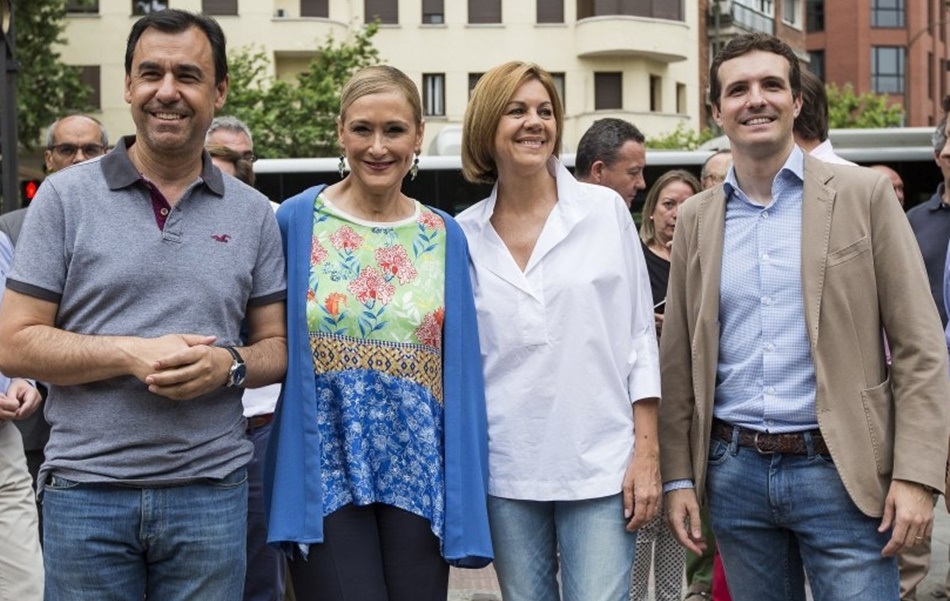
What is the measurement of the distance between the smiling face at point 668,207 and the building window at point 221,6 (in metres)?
34.9

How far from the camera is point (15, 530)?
5.45m

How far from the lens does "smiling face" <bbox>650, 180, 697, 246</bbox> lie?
7.05m

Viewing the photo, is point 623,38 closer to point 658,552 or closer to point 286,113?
point 286,113

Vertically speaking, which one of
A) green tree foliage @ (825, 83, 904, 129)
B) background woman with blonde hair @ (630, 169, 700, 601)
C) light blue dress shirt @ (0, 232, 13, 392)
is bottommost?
background woman with blonde hair @ (630, 169, 700, 601)

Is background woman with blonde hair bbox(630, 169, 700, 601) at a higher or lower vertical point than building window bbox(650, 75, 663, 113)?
lower

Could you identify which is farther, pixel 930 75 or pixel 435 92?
pixel 930 75

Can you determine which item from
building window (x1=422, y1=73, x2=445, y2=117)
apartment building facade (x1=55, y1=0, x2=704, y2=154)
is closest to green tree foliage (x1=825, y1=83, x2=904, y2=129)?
apartment building facade (x1=55, y1=0, x2=704, y2=154)

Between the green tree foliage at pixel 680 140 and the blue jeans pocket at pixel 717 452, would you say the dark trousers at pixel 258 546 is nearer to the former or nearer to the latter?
the blue jeans pocket at pixel 717 452

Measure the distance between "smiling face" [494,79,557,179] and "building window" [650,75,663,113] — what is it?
3992 centimetres

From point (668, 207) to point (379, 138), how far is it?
3.43 metres

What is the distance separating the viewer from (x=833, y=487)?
380 centimetres

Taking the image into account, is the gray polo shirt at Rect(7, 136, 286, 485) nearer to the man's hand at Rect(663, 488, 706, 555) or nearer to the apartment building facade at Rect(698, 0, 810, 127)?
the man's hand at Rect(663, 488, 706, 555)

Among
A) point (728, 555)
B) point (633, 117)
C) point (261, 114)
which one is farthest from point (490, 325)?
point (633, 117)

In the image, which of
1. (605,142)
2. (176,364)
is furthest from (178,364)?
(605,142)
